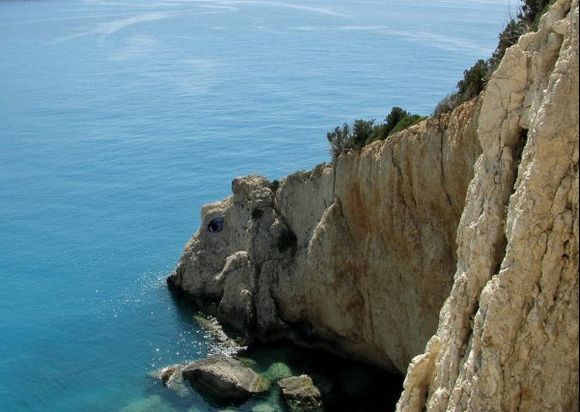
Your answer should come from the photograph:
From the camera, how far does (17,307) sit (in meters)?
45.7

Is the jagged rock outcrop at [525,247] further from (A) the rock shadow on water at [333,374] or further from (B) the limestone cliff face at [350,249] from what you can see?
(A) the rock shadow on water at [333,374]

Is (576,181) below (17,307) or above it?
above

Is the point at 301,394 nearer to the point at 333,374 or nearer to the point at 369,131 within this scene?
the point at 333,374

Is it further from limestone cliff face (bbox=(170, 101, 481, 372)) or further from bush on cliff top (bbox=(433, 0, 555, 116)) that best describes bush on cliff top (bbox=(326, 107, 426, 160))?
bush on cliff top (bbox=(433, 0, 555, 116))

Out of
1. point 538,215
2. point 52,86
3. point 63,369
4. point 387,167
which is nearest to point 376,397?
point 387,167

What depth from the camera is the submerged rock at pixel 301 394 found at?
33.1m

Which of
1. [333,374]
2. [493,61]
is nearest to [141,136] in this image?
[333,374]

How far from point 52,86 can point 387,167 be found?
267 ft

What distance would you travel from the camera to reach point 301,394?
33.5 m

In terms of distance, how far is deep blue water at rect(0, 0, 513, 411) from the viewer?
134 ft

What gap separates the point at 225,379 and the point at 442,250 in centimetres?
1206

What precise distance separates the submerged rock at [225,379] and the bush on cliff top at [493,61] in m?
15.1

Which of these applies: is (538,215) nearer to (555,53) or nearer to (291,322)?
(555,53)

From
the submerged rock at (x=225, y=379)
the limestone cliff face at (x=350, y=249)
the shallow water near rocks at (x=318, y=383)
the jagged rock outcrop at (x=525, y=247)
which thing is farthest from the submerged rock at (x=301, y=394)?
the jagged rock outcrop at (x=525, y=247)
